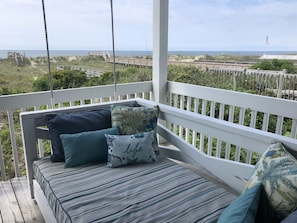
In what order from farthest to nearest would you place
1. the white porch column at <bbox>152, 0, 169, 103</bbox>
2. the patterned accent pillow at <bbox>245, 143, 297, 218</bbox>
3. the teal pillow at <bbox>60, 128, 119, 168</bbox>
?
1. the white porch column at <bbox>152, 0, 169, 103</bbox>
2. the teal pillow at <bbox>60, 128, 119, 168</bbox>
3. the patterned accent pillow at <bbox>245, 143, 297, 218</bbox>

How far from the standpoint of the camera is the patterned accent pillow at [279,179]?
1.12 meters

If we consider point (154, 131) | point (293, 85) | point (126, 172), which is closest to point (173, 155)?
point (154, 131)

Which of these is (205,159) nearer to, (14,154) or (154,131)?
(154,131)

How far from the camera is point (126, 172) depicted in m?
1.87

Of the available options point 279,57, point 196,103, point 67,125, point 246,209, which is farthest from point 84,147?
point 279,57

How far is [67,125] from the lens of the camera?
208 cm

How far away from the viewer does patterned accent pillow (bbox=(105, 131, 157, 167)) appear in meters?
1.97

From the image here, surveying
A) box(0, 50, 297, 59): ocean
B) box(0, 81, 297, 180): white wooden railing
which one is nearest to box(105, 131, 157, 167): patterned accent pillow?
box(0, 81, 297, 180): white wooden railing

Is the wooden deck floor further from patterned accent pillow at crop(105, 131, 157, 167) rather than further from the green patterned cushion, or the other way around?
the green patterned cushion

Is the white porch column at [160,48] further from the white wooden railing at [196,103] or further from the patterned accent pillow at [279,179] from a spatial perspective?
the patterned accent pillow at [279,179]

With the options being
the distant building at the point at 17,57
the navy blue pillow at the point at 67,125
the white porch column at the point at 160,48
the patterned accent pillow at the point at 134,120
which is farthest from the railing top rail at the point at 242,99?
the distant building at the point at 17,57

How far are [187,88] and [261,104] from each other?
38.1 inches

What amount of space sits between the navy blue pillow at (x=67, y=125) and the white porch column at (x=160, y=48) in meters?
1.31

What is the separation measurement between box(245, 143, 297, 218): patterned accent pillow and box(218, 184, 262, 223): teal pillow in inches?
2.4
